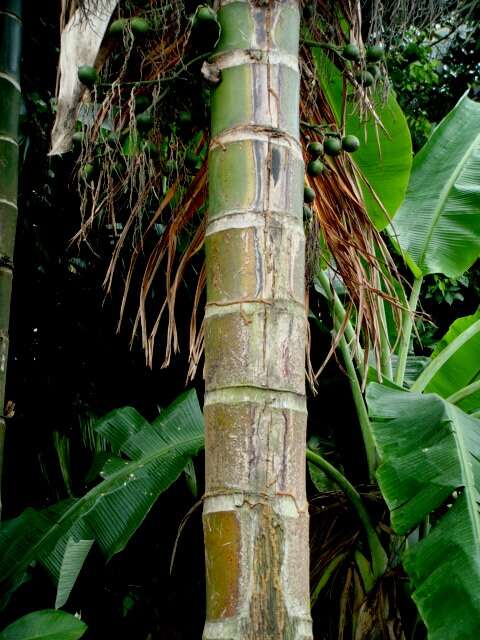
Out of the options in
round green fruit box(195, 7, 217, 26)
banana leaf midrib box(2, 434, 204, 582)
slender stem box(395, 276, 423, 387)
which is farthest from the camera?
slender stem box(395, 276, 423, 387)

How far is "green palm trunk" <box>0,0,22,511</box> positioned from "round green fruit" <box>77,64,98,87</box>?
0.94 meters

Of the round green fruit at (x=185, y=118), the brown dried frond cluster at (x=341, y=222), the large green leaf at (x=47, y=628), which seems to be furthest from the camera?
the large green leaf at (x=47, y=628)

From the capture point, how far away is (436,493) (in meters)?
2.33

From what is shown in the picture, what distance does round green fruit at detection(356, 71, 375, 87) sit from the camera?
2159 mm

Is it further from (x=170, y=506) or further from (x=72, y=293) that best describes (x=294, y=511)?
(x=72, y=293)

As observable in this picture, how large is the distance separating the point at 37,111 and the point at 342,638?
259cm

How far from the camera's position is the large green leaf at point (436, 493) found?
2064mm

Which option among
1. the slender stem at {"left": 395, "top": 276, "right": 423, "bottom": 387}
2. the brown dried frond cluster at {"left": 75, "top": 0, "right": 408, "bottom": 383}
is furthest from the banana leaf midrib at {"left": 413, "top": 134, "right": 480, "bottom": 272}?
the brown dried frond cluster at {"left": 75, "top": 0, "right": 408, "bottom": 383}

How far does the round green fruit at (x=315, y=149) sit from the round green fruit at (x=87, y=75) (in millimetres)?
533

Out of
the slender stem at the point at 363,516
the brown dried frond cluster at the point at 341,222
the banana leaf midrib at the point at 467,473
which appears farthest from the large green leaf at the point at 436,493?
the slender stem at the point at 363,516

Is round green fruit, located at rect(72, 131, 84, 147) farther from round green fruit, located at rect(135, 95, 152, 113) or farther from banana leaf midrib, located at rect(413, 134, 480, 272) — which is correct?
banana leaf midrib, located at rect(413, 134, 480, 272)

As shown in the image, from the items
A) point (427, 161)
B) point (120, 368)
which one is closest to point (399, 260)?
point (427, 161)

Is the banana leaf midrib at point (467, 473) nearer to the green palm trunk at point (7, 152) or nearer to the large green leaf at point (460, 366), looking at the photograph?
the large green leaf at point (460, 366)

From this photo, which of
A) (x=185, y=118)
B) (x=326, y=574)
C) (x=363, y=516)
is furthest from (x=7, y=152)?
(x=326, y=574)
